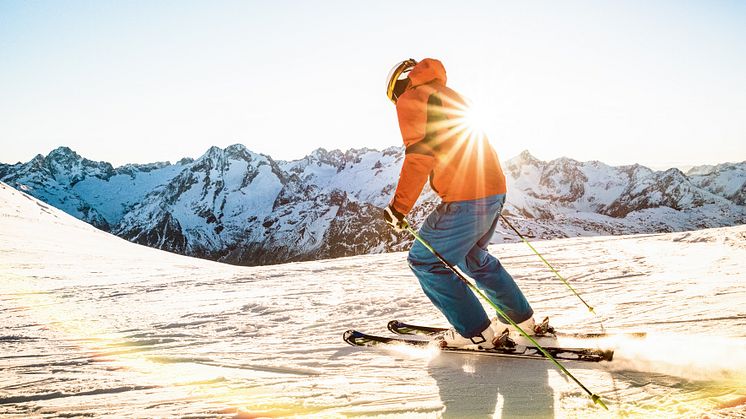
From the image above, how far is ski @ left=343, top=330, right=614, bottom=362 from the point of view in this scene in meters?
3.53

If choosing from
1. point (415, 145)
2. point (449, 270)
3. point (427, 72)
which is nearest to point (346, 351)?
point (449, 270)

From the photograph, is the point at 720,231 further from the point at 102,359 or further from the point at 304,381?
→ the point at 102,359

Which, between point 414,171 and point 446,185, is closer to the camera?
point 414,171

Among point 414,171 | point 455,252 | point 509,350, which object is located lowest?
point 509,350

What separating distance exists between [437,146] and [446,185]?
37 centimetres

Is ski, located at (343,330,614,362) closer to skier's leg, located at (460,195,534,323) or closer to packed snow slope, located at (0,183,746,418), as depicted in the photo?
packed snow slope, located at (0,183,746,418)

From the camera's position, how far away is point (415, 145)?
3783 millimetres

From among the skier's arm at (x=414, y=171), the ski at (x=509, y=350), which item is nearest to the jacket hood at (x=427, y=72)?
the skier's arm at (x=414, y=171)

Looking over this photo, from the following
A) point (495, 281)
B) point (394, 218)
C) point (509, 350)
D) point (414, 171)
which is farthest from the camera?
Answer: point (495, 281)

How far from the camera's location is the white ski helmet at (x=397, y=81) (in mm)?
4125

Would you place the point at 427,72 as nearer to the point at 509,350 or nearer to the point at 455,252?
the point at 455,252

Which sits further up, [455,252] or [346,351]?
[455,252]

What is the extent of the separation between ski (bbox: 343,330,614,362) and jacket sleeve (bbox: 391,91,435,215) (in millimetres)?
1486

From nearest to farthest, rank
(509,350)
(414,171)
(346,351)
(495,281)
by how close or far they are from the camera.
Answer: (414,171) → (509,350) → (495,281) → (346,351)
